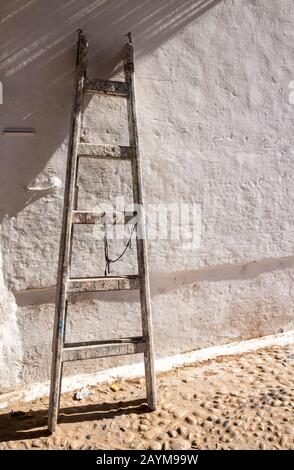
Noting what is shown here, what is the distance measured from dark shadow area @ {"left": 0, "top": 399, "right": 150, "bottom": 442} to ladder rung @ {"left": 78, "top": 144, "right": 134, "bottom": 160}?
1483 millimetres

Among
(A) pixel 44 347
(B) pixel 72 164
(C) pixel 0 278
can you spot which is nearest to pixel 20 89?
(B) pixel 72 164

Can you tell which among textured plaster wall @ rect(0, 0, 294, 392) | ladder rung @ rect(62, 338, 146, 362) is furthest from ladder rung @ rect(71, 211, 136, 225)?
ladder rung @ rect(62, 338, 146, 362)

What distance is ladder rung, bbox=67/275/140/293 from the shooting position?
8.25 feet

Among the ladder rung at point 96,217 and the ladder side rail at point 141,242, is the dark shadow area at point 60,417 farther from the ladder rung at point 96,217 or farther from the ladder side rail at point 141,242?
the ladder rung at point 96,217

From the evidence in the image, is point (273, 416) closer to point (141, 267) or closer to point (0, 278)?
point (141, 267)

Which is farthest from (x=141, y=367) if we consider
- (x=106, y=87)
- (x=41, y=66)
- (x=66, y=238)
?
(x=41, y=66)

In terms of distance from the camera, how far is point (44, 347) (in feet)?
9.28

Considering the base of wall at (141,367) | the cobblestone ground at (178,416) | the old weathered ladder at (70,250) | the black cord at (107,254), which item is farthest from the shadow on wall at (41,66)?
the cobblestone ground at (178,416)

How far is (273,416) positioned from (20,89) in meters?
2.35

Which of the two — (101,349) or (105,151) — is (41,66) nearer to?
(105,151)

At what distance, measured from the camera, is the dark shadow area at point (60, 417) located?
2.46 meters

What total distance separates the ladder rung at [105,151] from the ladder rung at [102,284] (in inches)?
28.0
